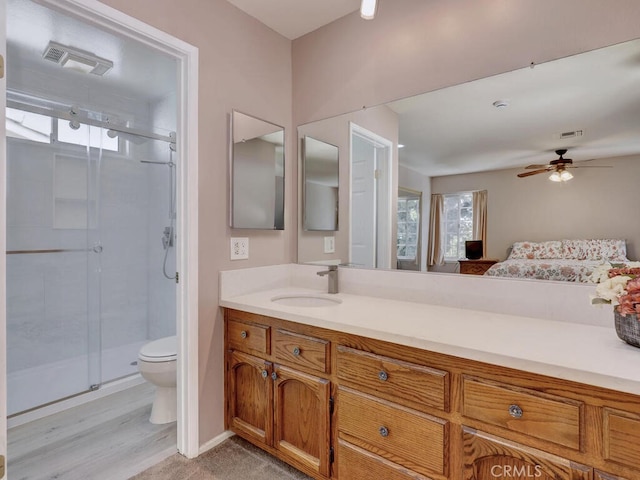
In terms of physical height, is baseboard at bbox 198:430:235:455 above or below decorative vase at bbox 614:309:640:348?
below

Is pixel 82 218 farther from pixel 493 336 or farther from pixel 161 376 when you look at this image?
pixel 493 336

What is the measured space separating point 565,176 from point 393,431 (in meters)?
1.23

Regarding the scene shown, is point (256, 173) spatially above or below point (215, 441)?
above

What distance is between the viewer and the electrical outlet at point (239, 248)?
195 cm

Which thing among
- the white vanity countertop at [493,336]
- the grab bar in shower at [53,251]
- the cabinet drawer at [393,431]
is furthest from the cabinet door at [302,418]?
the grab bar in shower at [53,251]

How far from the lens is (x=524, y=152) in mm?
1473

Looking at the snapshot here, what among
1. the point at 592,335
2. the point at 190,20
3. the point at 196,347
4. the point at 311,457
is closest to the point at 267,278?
the point at 196,347

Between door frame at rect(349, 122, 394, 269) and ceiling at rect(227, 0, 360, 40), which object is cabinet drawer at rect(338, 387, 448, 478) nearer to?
door frame at rect(349, 122, 394, 269)

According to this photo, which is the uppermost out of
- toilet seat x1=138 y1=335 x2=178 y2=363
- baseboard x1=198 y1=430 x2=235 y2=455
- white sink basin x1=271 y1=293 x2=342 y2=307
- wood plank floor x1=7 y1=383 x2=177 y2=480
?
white sink basin x1=271 y1=293 x2=342 y2=307

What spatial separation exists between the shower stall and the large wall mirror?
193cm

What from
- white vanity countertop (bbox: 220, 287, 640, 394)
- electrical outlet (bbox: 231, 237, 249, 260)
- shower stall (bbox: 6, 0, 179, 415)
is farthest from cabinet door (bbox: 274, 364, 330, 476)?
shower stall (bbox: 6, 0, 179, 415)

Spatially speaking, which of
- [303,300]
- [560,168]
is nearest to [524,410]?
[560,168]

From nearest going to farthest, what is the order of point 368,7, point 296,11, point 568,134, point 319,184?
1. point 368,7
2. point 568,134
3. point 296,11
4. point 319,184

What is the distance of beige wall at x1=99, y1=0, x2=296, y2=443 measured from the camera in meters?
1.77
